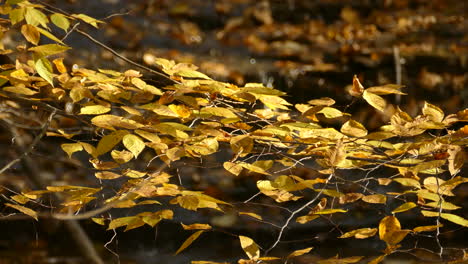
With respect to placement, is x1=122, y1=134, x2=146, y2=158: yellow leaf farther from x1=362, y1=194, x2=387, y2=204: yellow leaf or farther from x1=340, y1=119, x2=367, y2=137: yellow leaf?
x1=362, y1=194, x2=387, y2=204: yellow leaf

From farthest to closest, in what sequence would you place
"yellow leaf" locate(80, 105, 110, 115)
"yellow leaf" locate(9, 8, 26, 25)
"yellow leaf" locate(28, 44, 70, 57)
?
"yellow leaf" locate(80, 105, 110, 115) < "yellow leaf" locate(9, 8, 26, 25) < "yellow leaf" locate(28, 44, 70, 57)

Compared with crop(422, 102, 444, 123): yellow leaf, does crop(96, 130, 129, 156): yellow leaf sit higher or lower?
lower

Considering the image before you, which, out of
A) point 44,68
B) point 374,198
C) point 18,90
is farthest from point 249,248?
point 18,90

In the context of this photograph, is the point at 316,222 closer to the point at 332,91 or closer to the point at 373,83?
the point at 332,91

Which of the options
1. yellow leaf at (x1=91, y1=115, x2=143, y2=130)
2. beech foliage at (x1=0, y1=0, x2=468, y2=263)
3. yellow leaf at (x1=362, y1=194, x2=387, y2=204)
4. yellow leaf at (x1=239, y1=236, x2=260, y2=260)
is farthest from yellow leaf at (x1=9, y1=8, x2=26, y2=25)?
yellow leaf at (x1=362, y1=194, x2=387, y2=204)

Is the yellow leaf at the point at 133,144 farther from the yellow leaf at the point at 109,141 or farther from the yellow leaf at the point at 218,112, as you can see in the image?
the yellow leaf at the point at 218,112

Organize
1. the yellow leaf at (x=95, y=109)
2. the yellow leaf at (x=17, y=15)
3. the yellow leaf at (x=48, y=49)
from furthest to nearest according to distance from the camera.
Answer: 1. the yellow leaf at (x=95, y=109)
2. the yellow leaf at (x=17, y=15)
3. the yellow leaf at (x=48, y=49)

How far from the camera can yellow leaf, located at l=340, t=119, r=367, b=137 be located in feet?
7.31

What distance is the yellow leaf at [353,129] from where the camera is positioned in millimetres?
2229

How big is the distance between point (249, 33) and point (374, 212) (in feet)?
13.0

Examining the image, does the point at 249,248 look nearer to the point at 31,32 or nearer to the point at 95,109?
the point at 95,109

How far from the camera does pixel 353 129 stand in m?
2.25

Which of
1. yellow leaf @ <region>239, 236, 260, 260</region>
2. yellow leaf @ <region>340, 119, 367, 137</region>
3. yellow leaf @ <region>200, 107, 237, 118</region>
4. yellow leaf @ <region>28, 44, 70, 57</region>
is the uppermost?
yellow leaf @ <region>28, 44, 70, 57</region>

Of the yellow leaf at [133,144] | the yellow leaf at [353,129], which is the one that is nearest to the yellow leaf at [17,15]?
the yellow leaf at [133,144]
